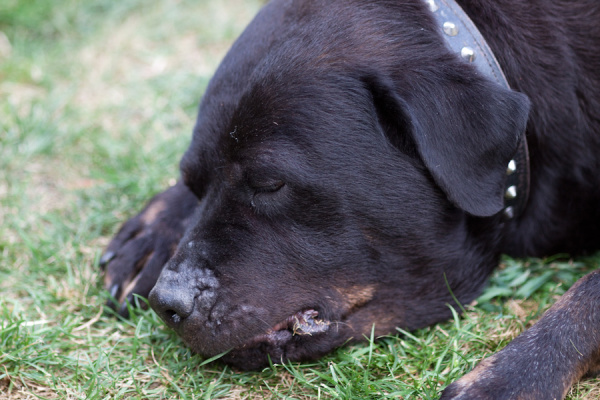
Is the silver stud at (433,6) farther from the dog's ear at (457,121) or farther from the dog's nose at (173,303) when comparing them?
the dog's nose at (173,303)

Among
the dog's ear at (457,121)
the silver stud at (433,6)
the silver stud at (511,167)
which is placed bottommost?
the silver stud at (511,167)

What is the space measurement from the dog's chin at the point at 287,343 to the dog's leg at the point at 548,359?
53 cm

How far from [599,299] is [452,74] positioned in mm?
933

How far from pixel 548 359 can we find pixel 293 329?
87 centimetres

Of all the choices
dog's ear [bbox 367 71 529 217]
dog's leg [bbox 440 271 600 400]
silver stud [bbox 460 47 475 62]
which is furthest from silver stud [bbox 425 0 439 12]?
dog's leg [bbox 440 271 600 400]

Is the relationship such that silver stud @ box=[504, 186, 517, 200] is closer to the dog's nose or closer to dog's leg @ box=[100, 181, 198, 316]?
the dog's nose

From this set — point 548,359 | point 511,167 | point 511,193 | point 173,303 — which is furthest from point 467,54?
point 173,303

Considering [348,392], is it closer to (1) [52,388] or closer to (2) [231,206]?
(2) [231,206]

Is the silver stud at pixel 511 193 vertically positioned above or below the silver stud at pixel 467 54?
below

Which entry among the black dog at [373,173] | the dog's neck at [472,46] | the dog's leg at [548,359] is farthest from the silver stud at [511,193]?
the dog's leg at [548,359]

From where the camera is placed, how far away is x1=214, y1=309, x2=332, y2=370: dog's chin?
2.50m

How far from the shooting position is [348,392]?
7.55ft

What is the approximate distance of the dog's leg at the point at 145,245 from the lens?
2.95 m

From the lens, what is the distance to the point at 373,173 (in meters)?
2.43
